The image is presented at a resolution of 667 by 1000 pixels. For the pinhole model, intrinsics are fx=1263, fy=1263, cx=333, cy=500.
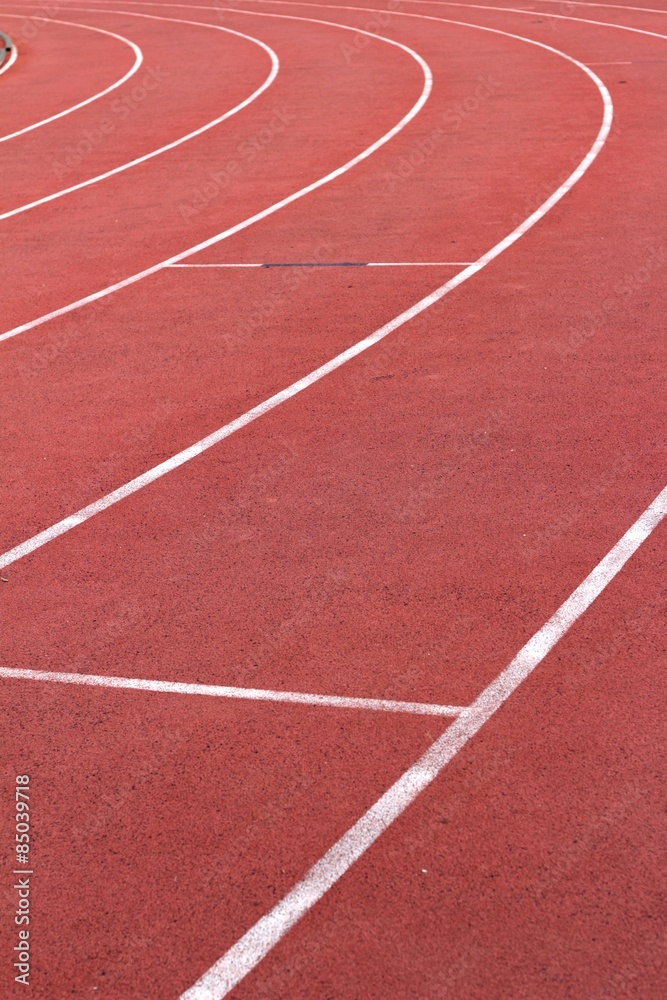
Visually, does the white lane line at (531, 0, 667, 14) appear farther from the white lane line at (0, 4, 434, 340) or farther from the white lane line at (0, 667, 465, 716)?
the white lane line at (0, 667, 465, 716)

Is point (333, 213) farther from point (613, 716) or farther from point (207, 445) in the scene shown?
point (613, 716)

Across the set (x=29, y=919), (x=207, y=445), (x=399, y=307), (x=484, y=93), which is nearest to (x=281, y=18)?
(x=484, y=93)

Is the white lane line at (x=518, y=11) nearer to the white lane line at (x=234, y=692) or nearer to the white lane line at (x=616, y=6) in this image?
the white lane line at (x=616, y=6)

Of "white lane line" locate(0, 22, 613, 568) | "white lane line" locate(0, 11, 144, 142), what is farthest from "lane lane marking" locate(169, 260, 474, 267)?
"white lane line" locate(0, 11, 144, 142)

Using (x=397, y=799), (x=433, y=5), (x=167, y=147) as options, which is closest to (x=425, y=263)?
(x=167, y=147)

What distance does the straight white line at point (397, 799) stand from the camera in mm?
4496

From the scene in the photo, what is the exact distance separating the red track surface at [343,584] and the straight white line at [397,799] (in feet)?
0.17

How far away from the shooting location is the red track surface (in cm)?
467

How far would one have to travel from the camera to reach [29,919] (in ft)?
15.6

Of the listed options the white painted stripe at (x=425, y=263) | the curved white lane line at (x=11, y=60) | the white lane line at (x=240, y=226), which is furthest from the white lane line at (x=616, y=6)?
the white painted stripe at (x=425, y=263)

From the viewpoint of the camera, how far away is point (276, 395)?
31.1 feet

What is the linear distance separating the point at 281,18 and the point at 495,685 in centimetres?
3214

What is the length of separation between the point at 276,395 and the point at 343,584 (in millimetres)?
2945

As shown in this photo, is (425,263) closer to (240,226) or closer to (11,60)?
(240,226)
